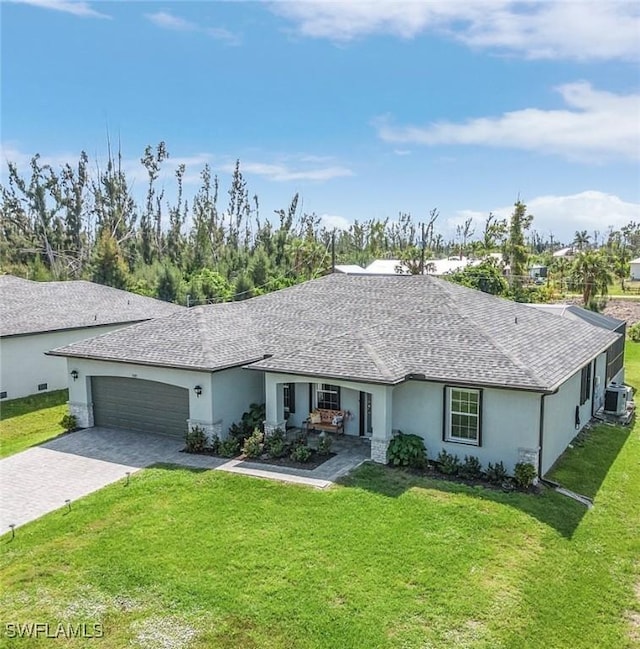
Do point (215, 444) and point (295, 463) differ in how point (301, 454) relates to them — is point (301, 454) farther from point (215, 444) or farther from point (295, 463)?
point (215, 444)

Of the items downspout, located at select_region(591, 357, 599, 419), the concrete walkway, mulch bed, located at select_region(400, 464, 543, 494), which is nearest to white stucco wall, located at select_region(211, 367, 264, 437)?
the concrete walkway

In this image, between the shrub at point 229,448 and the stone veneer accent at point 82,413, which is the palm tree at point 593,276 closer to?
the shrub at point 229,448

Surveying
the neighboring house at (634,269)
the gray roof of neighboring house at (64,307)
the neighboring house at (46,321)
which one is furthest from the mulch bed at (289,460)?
the neighboring house at (634,269)

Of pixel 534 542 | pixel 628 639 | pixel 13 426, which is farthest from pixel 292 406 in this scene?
pixel 628 639

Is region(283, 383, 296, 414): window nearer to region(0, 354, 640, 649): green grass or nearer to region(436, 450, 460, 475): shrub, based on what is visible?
region(0, 354, 640, 649): green grass

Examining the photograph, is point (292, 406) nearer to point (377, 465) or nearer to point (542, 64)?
point (377, 465)
